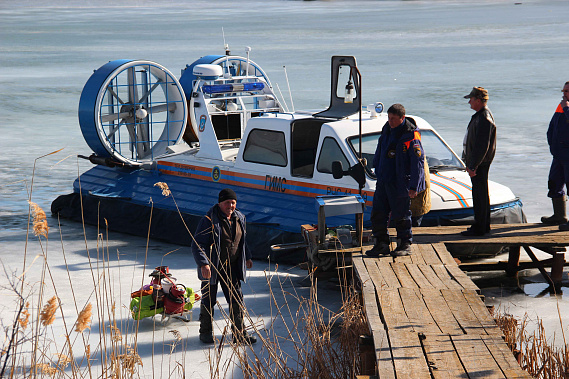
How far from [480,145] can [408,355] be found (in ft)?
10.1

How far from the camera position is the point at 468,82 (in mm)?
25797

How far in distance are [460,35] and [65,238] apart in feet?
136

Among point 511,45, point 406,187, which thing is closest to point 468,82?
point 511,45

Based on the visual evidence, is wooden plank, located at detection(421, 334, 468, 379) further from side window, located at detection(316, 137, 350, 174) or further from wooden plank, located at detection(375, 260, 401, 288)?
side window, located at detection(316, 137, 350, 174)

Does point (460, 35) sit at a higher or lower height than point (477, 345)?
higher

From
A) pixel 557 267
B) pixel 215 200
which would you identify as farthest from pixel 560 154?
pixel 215 200

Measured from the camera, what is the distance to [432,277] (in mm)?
6293

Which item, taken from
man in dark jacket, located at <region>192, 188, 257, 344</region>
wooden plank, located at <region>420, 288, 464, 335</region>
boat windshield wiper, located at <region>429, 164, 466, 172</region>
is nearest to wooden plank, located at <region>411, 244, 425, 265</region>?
wooden plank, located at <region>420, 288, 464, 335</region>

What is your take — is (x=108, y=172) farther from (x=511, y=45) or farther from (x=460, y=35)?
(x=460, y=35)

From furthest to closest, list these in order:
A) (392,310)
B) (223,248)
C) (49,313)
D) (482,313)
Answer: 1. (223,248)
2. (392,310)
3. (482,313)
4. (49,313)

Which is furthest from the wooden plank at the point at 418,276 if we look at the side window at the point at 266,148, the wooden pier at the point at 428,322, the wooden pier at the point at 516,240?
the side window at the point at 266,148

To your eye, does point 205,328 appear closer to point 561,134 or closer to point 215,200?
point 215,200

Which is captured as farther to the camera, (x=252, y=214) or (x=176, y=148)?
(x=176, y=148)

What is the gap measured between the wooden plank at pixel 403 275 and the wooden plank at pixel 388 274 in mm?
32
